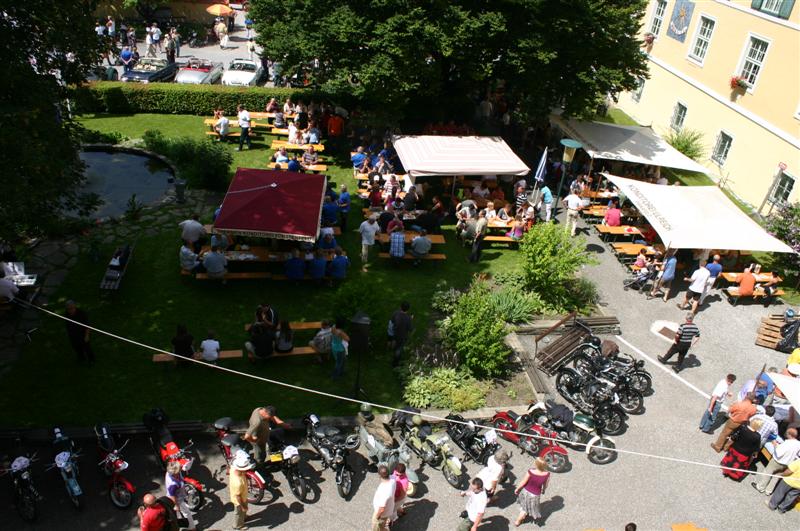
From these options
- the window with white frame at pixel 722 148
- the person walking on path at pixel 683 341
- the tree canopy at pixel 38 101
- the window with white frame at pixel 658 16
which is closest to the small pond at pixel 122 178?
the tree canopy at pixel 38 101

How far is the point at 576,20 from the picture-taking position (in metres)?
18.9

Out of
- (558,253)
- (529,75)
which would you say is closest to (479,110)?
(529,75)

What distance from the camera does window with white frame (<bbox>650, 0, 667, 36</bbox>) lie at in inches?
1086

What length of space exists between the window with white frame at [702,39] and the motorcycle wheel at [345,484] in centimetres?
2285

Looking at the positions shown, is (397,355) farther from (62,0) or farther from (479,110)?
(479,110)

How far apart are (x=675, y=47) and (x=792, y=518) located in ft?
71.4

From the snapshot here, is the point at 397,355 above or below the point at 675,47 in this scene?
below

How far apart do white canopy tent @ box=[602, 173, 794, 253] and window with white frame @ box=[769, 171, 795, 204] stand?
13.5 feet

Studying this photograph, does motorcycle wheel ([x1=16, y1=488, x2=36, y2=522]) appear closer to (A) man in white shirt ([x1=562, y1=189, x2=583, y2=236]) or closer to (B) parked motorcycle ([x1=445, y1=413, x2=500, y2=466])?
(B) parked motorcycle ([x1=445, y1=413, x2=500, y2=466])

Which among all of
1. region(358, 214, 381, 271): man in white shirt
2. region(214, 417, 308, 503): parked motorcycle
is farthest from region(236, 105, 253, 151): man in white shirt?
region(214, 417, 308, 503): parked motorcycle

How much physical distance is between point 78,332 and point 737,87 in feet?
74.9

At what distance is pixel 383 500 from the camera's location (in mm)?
8516

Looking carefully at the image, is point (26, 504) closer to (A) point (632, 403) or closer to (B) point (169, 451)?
(B) point (169, 451)

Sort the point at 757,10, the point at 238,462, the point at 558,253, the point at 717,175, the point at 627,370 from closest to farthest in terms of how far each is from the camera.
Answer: the point at 238,462 < the point at 627,370 < the point at 558,253 < the point at 757,10 < the point at 717,175
